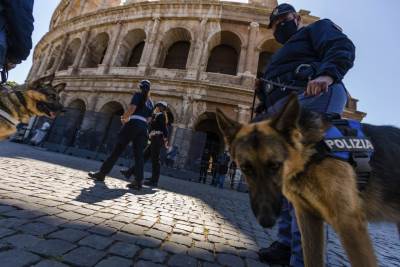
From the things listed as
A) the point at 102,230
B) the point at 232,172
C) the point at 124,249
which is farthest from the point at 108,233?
the point at 232,172

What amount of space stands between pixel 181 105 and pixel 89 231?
1332 cm

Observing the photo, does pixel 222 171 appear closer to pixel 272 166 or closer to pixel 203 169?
pixel 203 169

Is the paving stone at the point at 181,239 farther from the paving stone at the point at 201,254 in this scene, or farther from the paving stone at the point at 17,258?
the paving stone at the point at 17,258

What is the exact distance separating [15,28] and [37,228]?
7.27 feet

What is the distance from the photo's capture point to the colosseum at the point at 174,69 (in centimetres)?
1485

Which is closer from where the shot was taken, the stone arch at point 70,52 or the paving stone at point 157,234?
the paving stone at point 157,234

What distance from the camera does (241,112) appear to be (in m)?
14.8

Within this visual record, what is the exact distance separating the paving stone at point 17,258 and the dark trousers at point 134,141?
11.5 ft

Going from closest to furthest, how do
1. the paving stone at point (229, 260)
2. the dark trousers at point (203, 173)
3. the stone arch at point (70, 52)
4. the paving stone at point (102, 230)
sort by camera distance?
1. the paving stone at point (229, 260)
2. the paving stone at point (102, 230)
3. the dark trousers at point (203, 173)
4. the stone arch at point (70, 52)

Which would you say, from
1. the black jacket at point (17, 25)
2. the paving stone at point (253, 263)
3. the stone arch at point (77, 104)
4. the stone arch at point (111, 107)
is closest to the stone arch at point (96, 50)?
the stone arch at point (77, 104)

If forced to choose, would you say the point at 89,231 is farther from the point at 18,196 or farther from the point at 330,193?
the point at 330,193

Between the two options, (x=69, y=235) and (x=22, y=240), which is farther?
(x=69, y=235)

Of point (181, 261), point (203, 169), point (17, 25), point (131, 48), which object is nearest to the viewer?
point (181, 261)

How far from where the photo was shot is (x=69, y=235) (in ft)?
6.58
